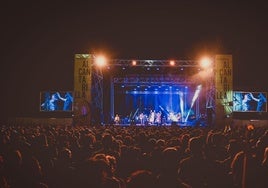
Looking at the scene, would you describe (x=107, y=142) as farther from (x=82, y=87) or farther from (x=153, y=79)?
(x=153, y=79)

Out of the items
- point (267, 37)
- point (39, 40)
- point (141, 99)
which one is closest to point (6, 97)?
point (39, 40)

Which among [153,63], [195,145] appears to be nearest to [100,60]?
[153,63]

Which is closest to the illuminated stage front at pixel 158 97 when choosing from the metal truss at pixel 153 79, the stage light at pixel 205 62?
the metal truss at pixel 153 79

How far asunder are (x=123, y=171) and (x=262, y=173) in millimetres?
2299

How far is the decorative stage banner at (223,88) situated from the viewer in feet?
76.7

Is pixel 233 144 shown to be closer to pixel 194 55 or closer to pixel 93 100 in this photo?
pixel 194 55

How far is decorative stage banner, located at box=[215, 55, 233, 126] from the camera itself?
76.7 feet

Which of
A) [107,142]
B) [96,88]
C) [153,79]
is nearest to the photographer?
[107,142]

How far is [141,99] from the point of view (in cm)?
3653

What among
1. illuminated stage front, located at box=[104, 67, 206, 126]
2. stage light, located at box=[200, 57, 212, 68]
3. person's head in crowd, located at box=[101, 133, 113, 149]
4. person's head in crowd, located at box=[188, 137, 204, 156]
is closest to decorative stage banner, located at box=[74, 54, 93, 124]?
illuminated stage front, located at box=[104, 67, 206, 126]

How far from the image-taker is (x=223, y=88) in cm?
2344

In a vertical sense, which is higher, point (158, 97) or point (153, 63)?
point (153, 63)

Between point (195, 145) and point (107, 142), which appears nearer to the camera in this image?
point (195, 145)

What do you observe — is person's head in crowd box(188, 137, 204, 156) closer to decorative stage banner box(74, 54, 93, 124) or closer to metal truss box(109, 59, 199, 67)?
decorative stage banner box(74, 54, 93, 124)
